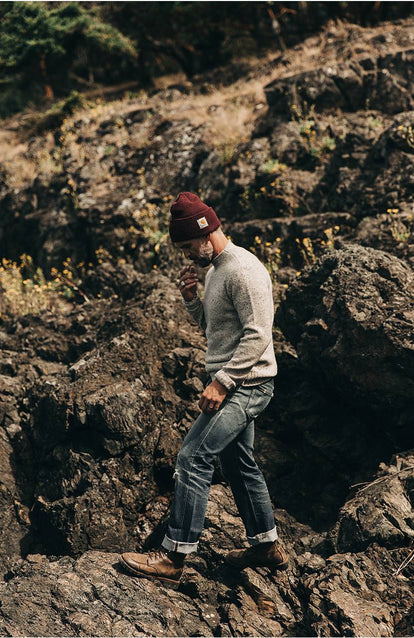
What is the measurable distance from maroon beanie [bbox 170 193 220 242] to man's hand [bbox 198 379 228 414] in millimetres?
1049

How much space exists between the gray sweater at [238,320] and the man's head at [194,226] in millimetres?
124

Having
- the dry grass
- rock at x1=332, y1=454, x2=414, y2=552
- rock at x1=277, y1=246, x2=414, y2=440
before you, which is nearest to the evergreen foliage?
the dry grass

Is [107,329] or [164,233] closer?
[107,329]

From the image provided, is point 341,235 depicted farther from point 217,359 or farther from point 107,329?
point 217,359

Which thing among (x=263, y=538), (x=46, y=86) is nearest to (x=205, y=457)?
(x=263, y=538)

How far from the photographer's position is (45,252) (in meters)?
12.2

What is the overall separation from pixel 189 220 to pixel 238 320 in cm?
78

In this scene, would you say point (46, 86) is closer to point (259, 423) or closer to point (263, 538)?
point (259, 423)

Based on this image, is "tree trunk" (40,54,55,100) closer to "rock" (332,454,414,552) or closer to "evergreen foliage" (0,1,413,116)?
"evergreen foliage" (0,1,413,116)

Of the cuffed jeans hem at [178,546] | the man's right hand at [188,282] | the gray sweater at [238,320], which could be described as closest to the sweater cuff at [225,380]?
the gray sweater at [238,320]

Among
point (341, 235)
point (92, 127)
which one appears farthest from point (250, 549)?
point (92, 127)

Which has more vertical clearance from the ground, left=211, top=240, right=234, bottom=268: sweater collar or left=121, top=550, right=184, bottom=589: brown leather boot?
left=211, top=240, right=234, bottom=268: sweater collar

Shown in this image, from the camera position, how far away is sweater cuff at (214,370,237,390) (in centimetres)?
396

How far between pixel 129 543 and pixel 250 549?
115cm
